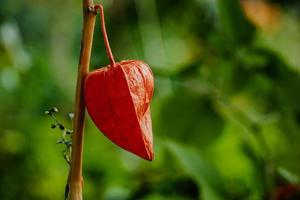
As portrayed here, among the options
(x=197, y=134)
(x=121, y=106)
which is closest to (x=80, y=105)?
(x=121, y=106)

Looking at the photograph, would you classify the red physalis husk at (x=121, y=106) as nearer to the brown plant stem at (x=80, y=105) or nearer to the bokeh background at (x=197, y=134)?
the brown plant stem at (x=80, y=105)

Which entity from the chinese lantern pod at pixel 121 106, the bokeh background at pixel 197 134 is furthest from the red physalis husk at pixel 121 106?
the bokeh background at pixel 197 134

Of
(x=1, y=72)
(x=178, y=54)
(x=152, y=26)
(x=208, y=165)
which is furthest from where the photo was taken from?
(x=178, y=54)

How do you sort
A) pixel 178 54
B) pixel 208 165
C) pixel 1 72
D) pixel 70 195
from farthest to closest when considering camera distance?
pixel 178 54 → pixel 1 72 → pixel 208 165 → pixel 70 195

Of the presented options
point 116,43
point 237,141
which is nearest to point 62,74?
point 116,43

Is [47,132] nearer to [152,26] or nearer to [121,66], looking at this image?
[121,66]

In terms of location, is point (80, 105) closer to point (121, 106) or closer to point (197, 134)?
point (121, 106)

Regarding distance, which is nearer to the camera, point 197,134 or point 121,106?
point 121,106

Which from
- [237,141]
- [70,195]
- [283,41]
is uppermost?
[70,195]

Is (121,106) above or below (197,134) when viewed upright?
above
